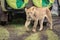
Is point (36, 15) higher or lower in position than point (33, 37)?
higher

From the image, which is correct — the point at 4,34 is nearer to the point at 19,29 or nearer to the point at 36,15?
the point at 19,29

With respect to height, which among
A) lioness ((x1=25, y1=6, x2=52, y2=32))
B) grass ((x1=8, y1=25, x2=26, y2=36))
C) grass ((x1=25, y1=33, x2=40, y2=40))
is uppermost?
lioness ((x1=25, y1=6, x2=52, y2=32))

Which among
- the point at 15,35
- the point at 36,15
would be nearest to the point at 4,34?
the point at 15,35

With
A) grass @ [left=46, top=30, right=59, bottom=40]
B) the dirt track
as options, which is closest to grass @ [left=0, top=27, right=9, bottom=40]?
the dirt track

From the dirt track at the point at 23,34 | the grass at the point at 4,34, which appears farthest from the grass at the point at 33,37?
the grass at the point at 4,34

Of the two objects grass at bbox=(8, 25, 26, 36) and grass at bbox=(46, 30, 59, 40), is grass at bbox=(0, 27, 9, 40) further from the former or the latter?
grass at bbox=(46, 30, 59, 40)

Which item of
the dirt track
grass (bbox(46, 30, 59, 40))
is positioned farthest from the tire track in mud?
grass (bbox(46, 30, 59, 40))

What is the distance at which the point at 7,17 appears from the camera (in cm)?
120

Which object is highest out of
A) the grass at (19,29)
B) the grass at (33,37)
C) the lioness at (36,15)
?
the lioness at (36,15)

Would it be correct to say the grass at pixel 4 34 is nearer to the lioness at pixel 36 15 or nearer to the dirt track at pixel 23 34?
the dirt track at pixel 23 34

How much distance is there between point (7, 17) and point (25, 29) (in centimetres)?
17

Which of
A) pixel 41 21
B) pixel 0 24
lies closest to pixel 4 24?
pixel 0 24

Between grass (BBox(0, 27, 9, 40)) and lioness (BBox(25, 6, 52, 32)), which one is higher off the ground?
lioness (BBox(25, 6, 52, 32))

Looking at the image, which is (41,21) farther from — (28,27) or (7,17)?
(7,17)
